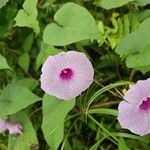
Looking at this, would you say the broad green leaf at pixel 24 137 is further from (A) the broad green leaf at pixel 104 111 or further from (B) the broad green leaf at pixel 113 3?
(B) the broad green leaf at pixel 113 3

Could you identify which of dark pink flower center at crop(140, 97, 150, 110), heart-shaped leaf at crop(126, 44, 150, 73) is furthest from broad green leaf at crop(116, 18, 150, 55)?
dark pink flower center at crop(140, 97, 150, 110)

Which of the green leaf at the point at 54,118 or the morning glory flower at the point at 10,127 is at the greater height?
the green leaf at the point at 54,118

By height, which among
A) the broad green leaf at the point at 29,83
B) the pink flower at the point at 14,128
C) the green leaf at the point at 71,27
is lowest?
the pink flower at the point at 14,128

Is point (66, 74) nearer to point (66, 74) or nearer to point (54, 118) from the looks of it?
point (66, 74)

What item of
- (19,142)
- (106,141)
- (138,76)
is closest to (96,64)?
(138,76)

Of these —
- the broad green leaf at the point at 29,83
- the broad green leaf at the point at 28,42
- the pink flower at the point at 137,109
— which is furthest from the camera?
the broad green leaf at the point at 28,42

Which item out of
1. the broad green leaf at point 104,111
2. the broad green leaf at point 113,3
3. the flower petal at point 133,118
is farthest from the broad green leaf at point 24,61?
the flower petal at point 133,118

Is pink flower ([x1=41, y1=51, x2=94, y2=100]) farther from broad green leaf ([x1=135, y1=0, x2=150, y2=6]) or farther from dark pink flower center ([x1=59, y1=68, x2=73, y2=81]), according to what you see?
broad green leaf ([x1=135, y1=0, x2=150, y2=6])
